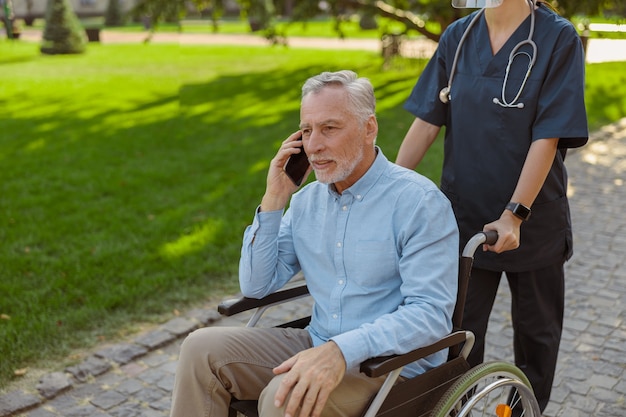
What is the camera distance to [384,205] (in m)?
2.48

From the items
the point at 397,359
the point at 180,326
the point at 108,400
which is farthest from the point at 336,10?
the point at 397,359

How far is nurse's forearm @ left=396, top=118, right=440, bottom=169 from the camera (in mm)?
3131

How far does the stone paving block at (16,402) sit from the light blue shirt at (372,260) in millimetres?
1679

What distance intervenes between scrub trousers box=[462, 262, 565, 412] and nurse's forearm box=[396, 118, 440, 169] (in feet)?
1.73

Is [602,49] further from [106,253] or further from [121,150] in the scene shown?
[106,253]

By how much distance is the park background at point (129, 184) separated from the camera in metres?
4.76

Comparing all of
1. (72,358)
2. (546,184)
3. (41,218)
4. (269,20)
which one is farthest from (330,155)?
(269,20)

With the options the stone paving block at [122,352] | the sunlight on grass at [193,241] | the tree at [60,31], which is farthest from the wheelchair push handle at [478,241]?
the tree at [60,31]

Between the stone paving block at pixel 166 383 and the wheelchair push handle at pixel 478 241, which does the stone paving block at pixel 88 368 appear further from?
the wheelchair push handle at pixel 478 241

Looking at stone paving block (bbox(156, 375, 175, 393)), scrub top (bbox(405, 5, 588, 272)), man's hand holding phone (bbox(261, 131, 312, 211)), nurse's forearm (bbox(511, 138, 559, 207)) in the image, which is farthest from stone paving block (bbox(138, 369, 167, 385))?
nurse's forearm (bbox(511, 138, 559, 207))

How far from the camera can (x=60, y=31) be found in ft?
73.0

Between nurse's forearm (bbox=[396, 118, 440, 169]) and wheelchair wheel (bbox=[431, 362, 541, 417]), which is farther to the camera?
nurse's forearm (bbox=[396, 118, 440, 169])

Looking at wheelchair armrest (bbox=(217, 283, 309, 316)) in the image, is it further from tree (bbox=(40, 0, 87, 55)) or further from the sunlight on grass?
tree (bbox=(40, 0, 87, 55))

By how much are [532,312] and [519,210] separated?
24.4 inches
